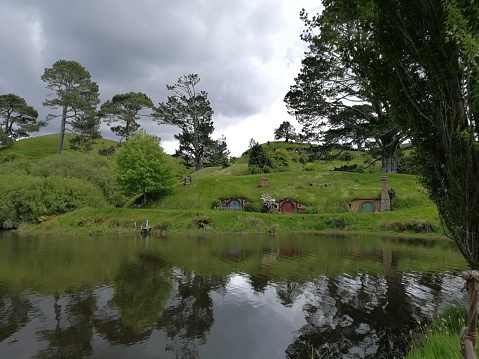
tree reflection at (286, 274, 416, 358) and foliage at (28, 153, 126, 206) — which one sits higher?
foliage at (28, 153, 126, 206)

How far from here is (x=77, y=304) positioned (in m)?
13.2

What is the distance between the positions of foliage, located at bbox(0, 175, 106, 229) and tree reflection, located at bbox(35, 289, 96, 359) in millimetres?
37774

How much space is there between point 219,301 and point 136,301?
350 cm

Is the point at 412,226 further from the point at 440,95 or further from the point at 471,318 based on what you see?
the point at 471,318

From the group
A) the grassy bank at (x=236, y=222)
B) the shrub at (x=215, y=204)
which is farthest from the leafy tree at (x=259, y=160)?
the grassy bank at (x=236, y=222)

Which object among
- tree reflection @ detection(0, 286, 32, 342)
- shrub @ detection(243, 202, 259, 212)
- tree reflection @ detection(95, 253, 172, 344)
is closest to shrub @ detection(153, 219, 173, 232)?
shrub @ detection(243, 202, 259, 212)

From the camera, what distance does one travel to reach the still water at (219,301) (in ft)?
31.9

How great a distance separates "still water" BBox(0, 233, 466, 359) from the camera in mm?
9711

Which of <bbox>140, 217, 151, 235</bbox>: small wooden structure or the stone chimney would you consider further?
the stone chimney

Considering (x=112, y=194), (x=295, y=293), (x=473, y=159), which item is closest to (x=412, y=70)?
(x=473, y=159)

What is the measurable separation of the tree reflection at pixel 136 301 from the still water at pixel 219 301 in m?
0.05

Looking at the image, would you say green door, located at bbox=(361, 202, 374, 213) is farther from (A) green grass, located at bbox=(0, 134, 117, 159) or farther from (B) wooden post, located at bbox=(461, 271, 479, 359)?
(A) green grass, located at bbox=(0, 134, 117, 159)

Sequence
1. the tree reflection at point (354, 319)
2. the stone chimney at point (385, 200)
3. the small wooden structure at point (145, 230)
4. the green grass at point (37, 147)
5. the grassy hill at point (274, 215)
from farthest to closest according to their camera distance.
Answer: the green grass at point (37, 147)
the stone chimney at point (385, 200)
the grassy hill at point (274, 215)
the small wooden structure at point (145, 230)
the tree reflection at point (354, 319)

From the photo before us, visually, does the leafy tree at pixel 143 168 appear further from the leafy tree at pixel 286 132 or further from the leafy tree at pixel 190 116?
the leafy tree at pixel 286 132
